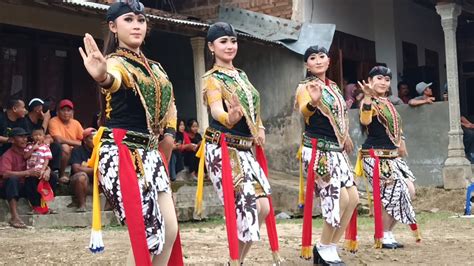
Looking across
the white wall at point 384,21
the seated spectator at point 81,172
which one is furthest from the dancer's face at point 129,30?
the white wall at point 384,21

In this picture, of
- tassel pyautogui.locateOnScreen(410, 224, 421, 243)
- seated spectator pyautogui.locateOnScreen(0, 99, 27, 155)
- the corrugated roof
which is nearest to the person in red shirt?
seated spectator pyautogui.locateOnScreen(0, 99, 27, 155)

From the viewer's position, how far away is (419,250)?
688cm

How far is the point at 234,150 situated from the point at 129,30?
1.37 meters

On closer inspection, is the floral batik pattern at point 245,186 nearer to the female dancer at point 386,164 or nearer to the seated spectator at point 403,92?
the female dancer at point 386,164

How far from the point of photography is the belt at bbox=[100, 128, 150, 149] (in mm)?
3842

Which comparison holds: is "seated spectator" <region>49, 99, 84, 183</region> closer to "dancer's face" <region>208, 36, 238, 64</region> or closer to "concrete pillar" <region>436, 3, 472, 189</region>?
"dancer's face" <region>208, 36, 238, 64</region>

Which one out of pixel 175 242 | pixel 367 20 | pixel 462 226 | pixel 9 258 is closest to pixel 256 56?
pixel 367 20

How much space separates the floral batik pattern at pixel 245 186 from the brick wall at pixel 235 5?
8896 millimetres

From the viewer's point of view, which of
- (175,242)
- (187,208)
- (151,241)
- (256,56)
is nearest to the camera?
(151,241)

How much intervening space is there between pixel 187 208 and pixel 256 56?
15.3 feet

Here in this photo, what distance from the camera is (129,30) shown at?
3994 millimetres

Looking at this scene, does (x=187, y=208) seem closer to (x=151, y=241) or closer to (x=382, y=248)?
(x=382, y=248)

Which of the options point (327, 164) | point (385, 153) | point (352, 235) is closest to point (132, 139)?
point (327, 164)

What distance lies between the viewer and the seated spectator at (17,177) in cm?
840
